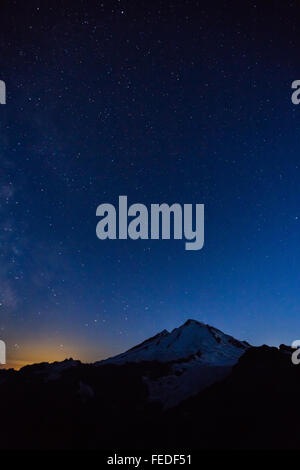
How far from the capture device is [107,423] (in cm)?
3841

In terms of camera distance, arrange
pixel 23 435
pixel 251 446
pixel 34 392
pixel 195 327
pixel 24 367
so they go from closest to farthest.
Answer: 1. pixel 251 446
2. pixel 23 435
3. pixel 34 392
4. pixel 24 367
5. pixel 195 327

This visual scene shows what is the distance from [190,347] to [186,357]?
533 cm

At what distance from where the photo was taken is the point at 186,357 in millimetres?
62719

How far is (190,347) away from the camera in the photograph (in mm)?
67875

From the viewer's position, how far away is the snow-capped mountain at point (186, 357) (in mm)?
45781

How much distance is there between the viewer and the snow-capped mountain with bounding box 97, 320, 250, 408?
4578 centimetres

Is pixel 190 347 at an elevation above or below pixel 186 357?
above

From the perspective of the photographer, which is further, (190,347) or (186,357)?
(190,347)

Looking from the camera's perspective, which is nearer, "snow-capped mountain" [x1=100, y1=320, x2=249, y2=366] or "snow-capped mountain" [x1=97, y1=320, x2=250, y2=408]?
"snow-capped mountain" [x1=97, y1=320, x2=250, y2=408]

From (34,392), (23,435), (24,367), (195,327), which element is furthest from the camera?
(195,327)

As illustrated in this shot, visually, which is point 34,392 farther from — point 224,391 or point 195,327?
point 195,327

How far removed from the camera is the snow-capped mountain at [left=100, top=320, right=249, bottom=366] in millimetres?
62219
